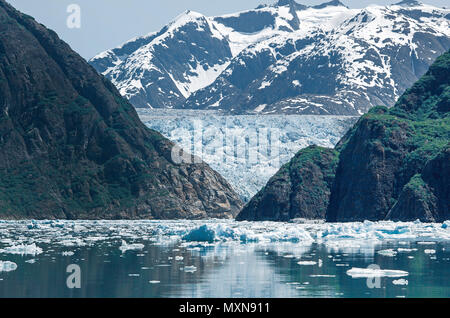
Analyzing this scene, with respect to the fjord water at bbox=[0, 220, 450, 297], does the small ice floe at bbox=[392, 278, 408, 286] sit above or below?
above

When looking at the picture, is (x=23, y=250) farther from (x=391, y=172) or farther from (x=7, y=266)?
(x=391, y=172)

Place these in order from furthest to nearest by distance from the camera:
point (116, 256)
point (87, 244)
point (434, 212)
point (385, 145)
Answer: point (385, 145) < point (434, 212) < point (87, 244) < point (116, 256)

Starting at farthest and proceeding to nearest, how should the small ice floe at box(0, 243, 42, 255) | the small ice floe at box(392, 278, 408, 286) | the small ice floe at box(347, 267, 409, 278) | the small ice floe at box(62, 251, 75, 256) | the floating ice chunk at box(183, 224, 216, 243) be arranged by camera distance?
the floating ice chunk at box(183, 224, 216, 243)
the small ice floe at box(0, 243, 42, 255)
the small ice floe at box(62, 251, 75, 256)
the small ice floe at box(347, 267, 409, 278)
the small ice floe at box(392, 278, 408, 286)

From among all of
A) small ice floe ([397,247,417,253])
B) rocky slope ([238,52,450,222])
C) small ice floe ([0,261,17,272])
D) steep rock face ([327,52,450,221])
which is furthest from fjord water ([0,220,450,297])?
steep rock face ([327,52,450,221])

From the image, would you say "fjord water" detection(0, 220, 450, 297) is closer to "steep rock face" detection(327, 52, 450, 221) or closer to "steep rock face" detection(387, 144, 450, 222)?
"steep rock face" detection(387, 144, 450, 222)

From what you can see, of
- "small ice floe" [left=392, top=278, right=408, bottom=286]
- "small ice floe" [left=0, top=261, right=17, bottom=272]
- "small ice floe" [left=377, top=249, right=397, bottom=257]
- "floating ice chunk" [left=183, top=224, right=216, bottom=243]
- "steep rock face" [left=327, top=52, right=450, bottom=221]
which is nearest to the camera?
"small ice floe" [left=392, top=278, right=408, bottom=286]

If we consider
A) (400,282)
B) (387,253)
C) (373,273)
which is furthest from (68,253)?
(400,282)
